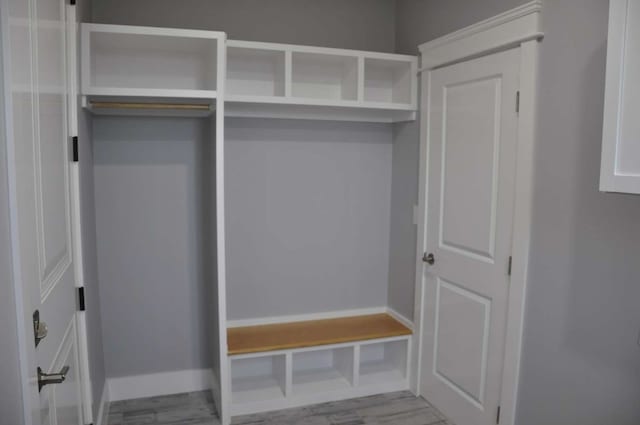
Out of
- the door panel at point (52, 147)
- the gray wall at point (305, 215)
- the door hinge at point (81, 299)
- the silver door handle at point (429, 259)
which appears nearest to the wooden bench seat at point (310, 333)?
the gray wall at point (305, 215)

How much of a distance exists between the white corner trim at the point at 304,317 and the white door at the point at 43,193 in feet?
4.31

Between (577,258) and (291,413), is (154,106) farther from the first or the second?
(577,258)

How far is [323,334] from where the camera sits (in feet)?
10.5

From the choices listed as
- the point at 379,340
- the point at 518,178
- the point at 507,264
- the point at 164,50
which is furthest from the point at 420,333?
the point at 164,50

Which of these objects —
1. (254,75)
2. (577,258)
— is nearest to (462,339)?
(577,258)

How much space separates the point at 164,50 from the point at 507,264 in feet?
7.27

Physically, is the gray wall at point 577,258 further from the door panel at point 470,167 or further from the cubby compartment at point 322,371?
the cubby compartment at point 322,371

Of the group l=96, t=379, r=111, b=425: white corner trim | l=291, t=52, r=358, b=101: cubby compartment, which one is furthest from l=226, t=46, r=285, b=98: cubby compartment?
l=96, t=379, r=111, b=425: white corner trim

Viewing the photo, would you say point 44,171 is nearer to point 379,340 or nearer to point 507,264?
point 507,264

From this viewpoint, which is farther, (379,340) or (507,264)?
(379,340)

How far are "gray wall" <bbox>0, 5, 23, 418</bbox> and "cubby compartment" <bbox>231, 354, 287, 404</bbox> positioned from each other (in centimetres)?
195

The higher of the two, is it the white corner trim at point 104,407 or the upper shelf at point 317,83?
the upper shelf at point 317,83

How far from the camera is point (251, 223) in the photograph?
3285 mm

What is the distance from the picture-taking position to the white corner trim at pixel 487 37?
224 centimetres
